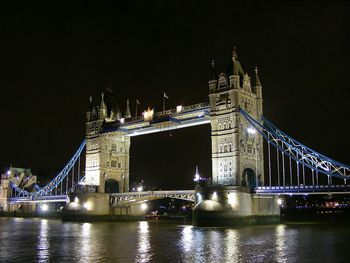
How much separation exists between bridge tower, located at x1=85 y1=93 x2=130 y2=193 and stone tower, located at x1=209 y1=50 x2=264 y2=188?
62.8 feet

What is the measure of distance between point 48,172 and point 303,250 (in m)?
107

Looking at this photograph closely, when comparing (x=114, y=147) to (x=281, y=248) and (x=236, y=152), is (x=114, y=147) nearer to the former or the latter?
(x=236, y=152)

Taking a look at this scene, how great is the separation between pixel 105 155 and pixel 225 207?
27.3 meters

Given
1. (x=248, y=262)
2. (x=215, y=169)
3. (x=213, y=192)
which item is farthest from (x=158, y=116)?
(x=248, y=262)

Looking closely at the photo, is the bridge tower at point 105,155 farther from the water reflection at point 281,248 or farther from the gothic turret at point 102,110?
the water reflection at point 281,248

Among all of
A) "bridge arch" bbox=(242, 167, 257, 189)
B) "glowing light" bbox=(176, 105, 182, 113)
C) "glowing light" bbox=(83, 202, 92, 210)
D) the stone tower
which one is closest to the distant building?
"glowing light" bbox=(83, 202, 92, 210)

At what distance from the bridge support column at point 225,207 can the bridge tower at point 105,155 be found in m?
23.1

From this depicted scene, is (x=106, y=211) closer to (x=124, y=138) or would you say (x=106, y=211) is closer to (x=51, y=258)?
(x=124, y=138)

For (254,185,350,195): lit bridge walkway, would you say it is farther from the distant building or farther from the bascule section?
the distant building

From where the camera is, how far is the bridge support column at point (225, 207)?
47.7 metres

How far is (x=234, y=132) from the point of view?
52094 mm

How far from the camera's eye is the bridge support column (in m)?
47.7

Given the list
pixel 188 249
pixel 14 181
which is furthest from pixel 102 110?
pixel 14 181

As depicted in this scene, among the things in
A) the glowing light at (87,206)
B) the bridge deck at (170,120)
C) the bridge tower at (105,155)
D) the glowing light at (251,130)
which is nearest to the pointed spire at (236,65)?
the bridge deck at (170,120)
